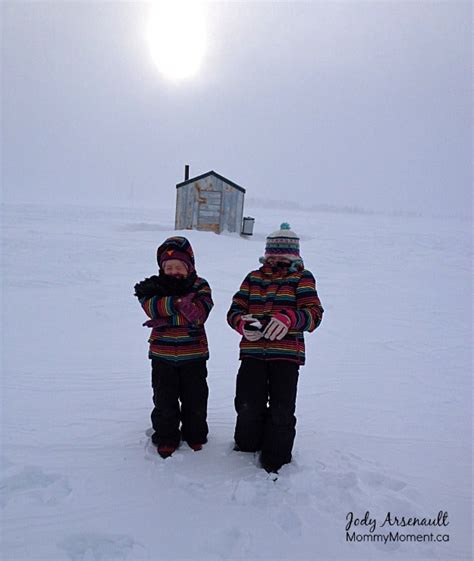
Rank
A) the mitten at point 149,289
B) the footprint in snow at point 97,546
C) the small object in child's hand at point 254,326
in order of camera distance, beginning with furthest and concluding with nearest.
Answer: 1. the mitten at point 149,289
2. the small object in child's hand at point 254,326
3. the footprint in snow at point 97,546

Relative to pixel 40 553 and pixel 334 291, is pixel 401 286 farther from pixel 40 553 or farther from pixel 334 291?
pixel 40 553

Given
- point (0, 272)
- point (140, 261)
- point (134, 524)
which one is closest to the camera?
point (134, 524)

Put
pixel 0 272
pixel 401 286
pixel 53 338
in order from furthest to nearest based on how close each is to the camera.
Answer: pixel 401 286, pixel 0 272, pixel 53 338

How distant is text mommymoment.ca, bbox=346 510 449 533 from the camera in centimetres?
269

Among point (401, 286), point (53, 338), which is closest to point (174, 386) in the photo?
point (53, 338)

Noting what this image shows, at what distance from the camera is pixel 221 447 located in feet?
11.2

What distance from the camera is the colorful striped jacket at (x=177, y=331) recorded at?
3.02 meters

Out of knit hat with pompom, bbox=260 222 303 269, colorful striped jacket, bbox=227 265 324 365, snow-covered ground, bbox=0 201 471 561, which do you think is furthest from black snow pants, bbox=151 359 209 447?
knit hat with pompom, bbox=260 222 303 269

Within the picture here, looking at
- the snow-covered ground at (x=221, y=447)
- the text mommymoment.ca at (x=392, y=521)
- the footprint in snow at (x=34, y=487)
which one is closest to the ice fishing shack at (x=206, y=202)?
the snow-covered ground at (x=221, y=447)

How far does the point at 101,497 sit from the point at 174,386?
0.90m

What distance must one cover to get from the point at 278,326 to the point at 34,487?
2109mm

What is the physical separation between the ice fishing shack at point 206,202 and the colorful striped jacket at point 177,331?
50.6 feet

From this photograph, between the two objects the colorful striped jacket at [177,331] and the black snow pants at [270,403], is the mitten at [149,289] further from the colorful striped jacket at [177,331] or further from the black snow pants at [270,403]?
the black snow pants at [270,403]

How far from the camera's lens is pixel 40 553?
241 centimetres
